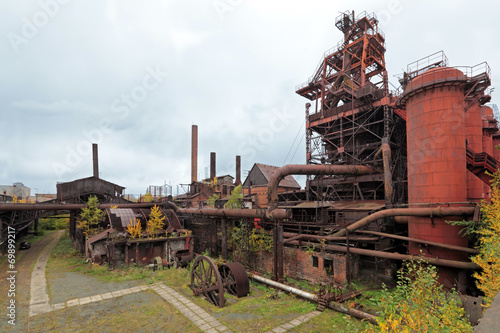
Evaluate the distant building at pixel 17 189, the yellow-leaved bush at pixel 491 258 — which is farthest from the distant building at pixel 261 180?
the distant building at pixel 17 189

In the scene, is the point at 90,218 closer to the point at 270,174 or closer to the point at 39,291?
the point at 39,291

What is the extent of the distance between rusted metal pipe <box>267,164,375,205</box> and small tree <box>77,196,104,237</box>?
17.9 meters

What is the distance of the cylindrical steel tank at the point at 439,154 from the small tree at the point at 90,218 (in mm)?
26218

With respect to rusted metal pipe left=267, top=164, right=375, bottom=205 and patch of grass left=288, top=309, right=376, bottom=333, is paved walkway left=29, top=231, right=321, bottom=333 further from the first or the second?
rusted metal pipe left=267, top=164, right=375, bottom=205

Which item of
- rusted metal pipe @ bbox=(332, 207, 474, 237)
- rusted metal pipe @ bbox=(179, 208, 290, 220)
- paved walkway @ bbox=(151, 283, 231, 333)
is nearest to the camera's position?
paved walkway @ bbox=(151, 283, 231, 333)

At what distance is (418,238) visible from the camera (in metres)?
14.4

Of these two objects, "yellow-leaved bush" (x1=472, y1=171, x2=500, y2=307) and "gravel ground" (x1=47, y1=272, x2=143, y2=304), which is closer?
"yellow-leaved bush" (x1=472, y1=171, x2=500, y2=307)

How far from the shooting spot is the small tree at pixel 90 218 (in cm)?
2381

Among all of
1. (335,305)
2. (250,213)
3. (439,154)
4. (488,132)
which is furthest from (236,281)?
(488,132)

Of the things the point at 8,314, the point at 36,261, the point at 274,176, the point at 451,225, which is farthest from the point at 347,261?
the point at 36,261

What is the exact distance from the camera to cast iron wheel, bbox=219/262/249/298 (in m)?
12.6

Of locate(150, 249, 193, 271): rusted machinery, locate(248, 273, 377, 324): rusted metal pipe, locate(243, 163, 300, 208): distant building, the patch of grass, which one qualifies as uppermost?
locate(243, 163, 300, 208): distant building

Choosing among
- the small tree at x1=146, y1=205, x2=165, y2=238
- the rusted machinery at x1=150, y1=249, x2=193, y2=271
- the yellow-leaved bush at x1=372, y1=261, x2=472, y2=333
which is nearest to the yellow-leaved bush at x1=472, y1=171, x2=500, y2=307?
the yellow-leaved bush at x1=372, y1=261, x2=472, y2=333

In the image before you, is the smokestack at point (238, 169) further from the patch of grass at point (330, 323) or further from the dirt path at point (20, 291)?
the patch of grass at point (330, 323)
